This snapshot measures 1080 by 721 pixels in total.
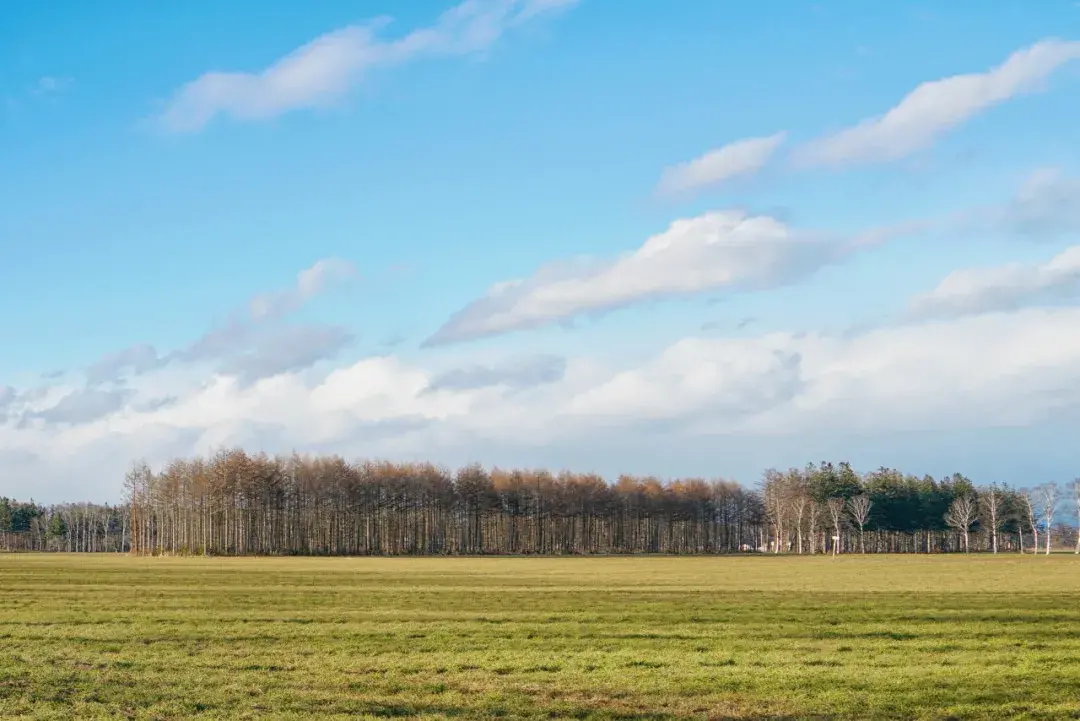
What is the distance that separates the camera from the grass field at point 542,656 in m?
16.9

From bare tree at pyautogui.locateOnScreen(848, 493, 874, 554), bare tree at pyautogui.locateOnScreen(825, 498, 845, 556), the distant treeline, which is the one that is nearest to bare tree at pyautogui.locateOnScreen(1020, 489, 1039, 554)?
the distant treeline

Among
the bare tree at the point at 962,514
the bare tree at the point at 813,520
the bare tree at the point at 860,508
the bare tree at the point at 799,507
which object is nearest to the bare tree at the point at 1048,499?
the bare tree at the point at 962,514

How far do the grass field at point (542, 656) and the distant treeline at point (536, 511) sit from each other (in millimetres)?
104051

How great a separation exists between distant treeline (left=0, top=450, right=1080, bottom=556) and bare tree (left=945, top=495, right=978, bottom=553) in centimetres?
39

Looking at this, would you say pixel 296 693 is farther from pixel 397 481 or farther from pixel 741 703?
pixel 397 481

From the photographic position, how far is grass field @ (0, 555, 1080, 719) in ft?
55.4

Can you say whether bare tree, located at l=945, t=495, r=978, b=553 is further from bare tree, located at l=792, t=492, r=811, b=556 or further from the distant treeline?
bare tree, located at l=792, t=492, r=811, b=556

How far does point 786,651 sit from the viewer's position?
77.5ft

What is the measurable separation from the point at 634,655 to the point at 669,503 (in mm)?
162678

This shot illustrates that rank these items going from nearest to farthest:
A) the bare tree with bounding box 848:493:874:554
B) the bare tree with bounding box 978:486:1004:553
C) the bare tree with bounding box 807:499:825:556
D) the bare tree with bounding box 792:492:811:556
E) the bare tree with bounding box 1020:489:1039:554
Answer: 1. the bare tree with bounding box 792:492:811:556
2. the bare tree with bounding box 848:493:874:554
3. the bare tree with bounding box 807:499:825:556
4. the bare tree with bounding box 978:486:1004:553
5. the bare tree with bounding box 1020:489:1039:554

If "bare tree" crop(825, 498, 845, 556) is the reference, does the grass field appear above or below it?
above

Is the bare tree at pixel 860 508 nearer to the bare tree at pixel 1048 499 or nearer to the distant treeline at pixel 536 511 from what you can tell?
the distant treeline at pixel 536 511

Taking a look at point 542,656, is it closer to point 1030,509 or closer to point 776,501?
point 776,501

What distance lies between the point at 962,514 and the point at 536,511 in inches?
2811
